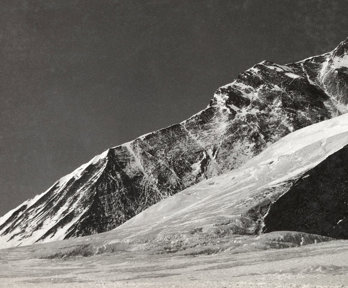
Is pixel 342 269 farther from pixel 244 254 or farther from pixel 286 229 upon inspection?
pixel 286 229

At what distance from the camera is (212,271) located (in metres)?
67.0

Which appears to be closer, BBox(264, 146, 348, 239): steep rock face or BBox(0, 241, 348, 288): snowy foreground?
BBox(0, 241, 348, 288): snowy foreground

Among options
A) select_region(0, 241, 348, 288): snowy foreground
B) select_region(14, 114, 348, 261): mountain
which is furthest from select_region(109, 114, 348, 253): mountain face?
select_region(0, 241, 348, 288): snowy foreground

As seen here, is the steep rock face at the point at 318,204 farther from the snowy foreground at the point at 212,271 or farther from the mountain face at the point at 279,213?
the snowy foreground at the point at 212,271

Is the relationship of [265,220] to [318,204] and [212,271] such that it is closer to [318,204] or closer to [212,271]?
[318,204]

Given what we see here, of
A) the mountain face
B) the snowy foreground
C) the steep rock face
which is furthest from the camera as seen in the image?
the steep rock face

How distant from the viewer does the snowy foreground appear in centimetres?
4962

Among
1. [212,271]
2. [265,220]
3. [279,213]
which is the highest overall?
[279,213]

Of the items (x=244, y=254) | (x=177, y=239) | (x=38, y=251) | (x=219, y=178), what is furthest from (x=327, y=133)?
(x=38, y=251)

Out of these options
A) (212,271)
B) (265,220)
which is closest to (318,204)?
(265,220)

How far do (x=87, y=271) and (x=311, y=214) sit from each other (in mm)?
49877

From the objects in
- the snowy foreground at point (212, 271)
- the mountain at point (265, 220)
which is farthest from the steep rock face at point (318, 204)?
the snowy foreground at point (212, 271)

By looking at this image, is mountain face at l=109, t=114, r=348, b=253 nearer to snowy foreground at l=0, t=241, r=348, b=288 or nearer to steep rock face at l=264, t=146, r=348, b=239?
steep rock face at l=264, t=146, r=348, b=239

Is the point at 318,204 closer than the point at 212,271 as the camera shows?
No
